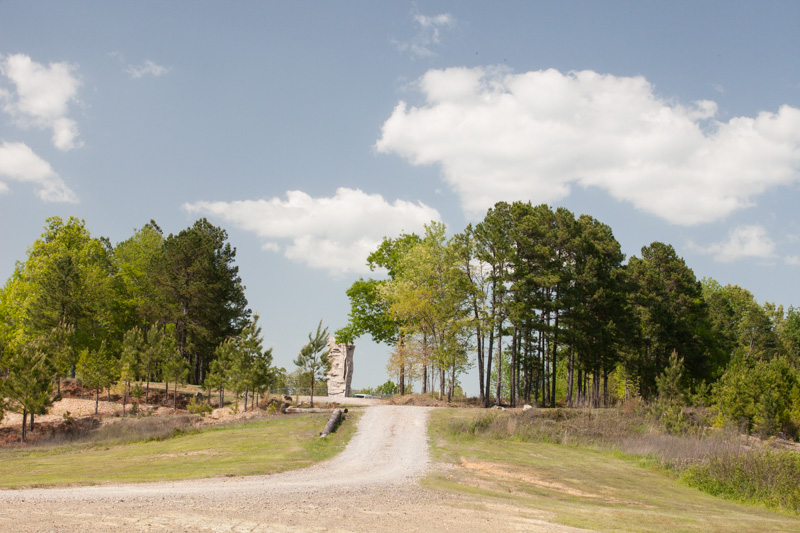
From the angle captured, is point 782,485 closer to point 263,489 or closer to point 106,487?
point 263,489

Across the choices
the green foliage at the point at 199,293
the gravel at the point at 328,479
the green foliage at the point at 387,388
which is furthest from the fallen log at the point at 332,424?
the green foliage at the point at 387,388

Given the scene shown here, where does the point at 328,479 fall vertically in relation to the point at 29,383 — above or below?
below

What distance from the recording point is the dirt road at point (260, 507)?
9.68 meters

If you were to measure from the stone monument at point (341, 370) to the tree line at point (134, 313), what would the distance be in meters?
7.16

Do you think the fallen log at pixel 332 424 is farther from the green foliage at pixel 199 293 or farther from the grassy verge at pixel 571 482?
the green foliage at pixel 199 293

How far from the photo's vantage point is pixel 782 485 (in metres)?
18.5

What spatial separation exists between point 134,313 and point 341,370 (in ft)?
75.1

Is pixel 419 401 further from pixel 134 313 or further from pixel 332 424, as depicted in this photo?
pixel 134 313

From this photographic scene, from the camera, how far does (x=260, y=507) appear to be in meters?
11.4

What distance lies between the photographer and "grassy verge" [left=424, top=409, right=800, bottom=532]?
520 inches

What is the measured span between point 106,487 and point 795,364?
6490 centimetres

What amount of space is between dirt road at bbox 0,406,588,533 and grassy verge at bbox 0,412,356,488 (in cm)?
201

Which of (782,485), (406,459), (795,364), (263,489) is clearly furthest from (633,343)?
(263,489)

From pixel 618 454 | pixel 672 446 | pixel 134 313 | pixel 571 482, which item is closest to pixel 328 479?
pixel 571 482
